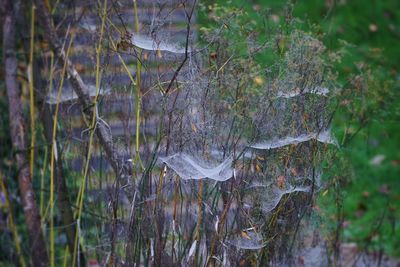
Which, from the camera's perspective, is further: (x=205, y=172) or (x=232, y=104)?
→ (x=232, y=104)

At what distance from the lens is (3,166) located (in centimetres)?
459

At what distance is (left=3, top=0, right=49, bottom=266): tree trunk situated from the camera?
424cm

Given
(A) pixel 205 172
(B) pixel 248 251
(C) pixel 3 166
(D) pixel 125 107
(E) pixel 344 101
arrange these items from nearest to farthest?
1. (A) pixel 205 172
2. (B) pixel 248 251
3. (D) pixel 125 107
4. (E) pixel 344 101
5. (C) pixel 3 166

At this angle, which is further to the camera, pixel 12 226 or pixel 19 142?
pixel 12 226

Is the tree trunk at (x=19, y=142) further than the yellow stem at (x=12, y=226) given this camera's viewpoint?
No

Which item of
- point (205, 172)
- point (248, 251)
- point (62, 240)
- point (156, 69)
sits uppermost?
point (156, 69)

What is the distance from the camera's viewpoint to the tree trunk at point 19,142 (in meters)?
4.24

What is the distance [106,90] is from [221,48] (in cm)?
58

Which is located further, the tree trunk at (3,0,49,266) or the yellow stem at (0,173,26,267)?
the yellow stem at (0,173,26,267)

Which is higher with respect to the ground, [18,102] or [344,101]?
[344,101]

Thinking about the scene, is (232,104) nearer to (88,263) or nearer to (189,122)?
(189,122)

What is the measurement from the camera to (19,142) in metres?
4.32

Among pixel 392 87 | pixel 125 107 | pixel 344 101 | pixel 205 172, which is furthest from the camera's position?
pixel 392 87

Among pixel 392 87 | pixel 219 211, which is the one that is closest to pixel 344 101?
pixel 392 87
